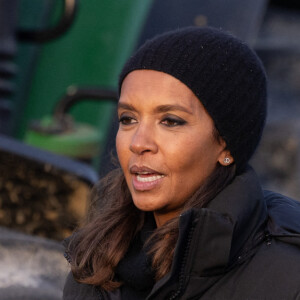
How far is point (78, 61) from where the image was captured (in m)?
4.44

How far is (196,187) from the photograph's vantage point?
175 cm

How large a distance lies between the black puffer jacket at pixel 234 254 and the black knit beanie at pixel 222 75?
144 mm

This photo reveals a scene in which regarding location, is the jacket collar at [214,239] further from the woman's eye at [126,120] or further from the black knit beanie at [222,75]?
the woman's eye at [126,120]

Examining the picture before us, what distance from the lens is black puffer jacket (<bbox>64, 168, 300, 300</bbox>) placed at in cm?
160

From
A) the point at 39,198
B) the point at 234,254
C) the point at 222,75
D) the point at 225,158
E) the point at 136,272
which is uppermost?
the point at 222,75

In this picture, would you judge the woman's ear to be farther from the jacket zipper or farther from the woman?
the jacket zipper

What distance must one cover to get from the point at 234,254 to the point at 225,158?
24 cm

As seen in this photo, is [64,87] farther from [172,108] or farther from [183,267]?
[183,267]

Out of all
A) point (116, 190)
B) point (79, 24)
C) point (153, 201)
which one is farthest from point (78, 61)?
point (153, 201)

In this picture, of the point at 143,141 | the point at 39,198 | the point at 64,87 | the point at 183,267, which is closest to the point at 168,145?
the point at 143,141

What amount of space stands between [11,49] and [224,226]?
2458 mm

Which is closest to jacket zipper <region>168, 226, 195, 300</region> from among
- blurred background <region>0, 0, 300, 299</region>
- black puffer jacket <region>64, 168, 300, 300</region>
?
black puffer jacket <region>64, 168, 300, 300</region>

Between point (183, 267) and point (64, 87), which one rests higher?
point (183, 267)

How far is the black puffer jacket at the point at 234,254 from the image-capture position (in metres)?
1.60
